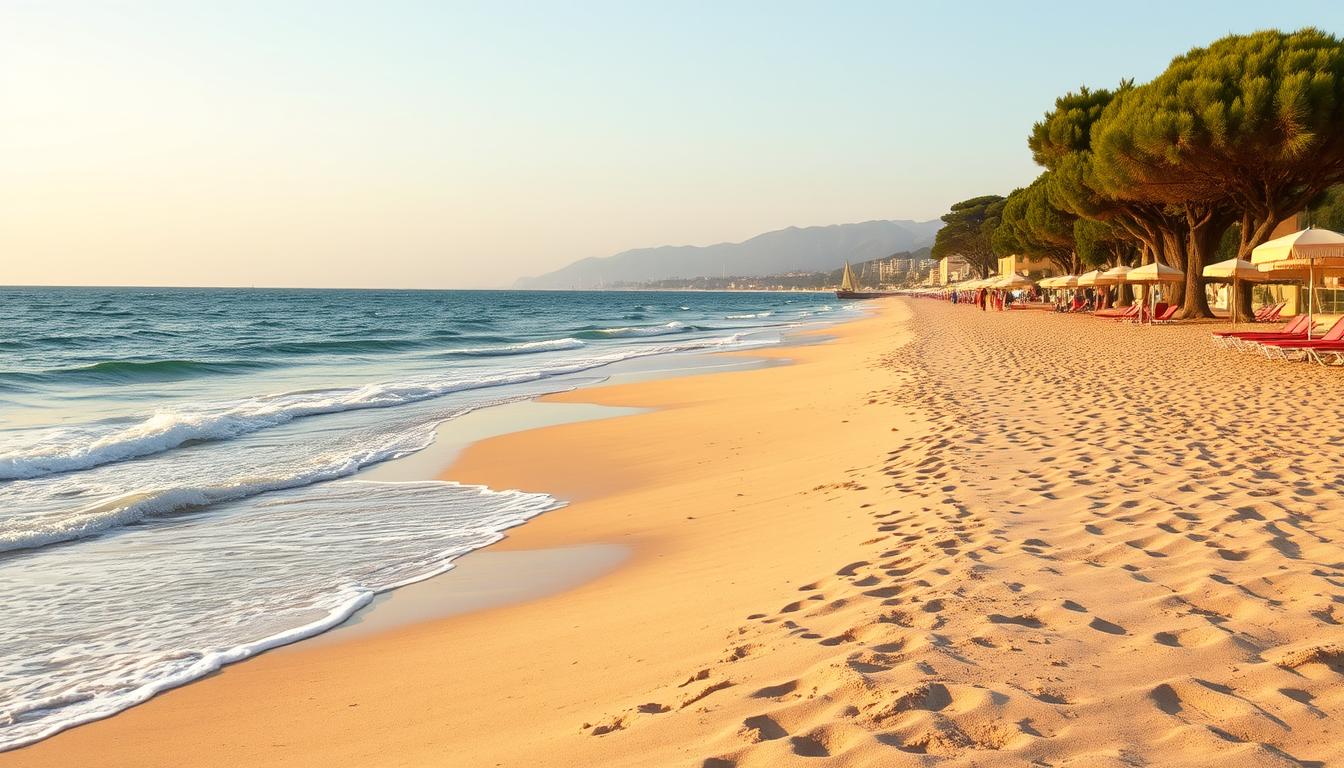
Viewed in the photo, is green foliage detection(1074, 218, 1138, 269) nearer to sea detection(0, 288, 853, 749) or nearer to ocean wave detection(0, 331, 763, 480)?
sea detection(0, 288, 853, 749)

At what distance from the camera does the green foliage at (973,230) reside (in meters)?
84.9

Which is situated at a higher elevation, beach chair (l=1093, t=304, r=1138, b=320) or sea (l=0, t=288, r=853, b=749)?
sea (l=0, t=288, r=853, b=749)

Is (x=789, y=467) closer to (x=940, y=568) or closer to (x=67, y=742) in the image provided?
(x=940, y=568)

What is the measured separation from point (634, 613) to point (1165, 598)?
2274mm

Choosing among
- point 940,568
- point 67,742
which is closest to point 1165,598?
point 940,568

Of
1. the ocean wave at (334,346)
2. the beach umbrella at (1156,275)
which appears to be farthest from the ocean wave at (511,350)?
the beach umbrella at (1156,275)

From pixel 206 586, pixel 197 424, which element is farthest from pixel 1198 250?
pixel 206 586

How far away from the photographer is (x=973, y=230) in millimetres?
87938

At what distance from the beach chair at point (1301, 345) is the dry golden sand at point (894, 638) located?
698 centimetres

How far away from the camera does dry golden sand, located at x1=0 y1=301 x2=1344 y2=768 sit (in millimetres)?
2927

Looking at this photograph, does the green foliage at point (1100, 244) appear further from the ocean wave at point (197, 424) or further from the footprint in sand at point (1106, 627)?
the footprint in sand at point (1106, 627)

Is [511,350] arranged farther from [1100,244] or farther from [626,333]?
[1100,244]

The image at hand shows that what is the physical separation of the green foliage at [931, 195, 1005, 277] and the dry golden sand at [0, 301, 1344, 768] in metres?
80.0

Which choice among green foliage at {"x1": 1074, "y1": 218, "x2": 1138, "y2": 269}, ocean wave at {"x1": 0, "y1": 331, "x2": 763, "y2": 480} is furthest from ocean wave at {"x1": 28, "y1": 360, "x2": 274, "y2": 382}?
green foliage at {"x1": 1074, "y1": 218, "x2": 1138, "y2": 269}
